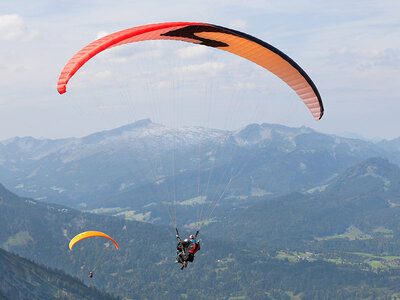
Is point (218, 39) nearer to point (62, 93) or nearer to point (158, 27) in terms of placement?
point (158, 27)

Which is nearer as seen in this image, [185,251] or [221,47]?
[185,251]

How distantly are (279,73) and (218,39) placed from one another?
19.9ft

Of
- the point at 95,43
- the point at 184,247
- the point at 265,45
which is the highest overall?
the point at 265,45

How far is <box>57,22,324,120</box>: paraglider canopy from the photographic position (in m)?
29.0

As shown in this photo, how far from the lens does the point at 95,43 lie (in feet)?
99.3

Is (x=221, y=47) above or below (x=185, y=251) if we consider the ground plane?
above

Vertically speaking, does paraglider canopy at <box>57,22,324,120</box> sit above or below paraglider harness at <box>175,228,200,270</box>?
above

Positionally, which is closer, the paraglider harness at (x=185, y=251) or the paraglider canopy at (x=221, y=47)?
the paraglider canopy at (x=221, y=47)

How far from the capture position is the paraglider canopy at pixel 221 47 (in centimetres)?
2900

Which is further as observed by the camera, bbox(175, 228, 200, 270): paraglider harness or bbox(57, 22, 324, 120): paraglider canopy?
bbox(175, 228, 200, 270): paraglider harness

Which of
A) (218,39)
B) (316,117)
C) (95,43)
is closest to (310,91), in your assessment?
(316,117)

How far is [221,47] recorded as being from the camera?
37.8 m

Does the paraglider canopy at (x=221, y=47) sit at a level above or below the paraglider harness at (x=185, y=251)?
above

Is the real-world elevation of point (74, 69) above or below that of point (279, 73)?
below
